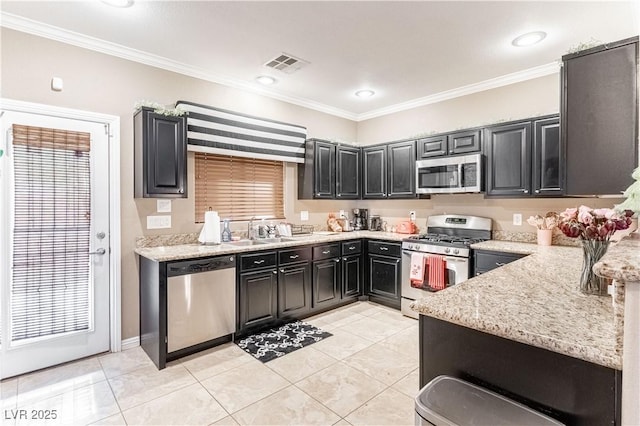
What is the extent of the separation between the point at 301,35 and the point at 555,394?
2928 mm

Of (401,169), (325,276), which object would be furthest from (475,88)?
(325,276)

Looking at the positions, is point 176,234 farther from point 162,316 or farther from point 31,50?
point 31,50

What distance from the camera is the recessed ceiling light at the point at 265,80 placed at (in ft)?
12.4

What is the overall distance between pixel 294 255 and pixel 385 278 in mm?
1352

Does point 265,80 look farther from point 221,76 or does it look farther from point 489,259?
point 489,259

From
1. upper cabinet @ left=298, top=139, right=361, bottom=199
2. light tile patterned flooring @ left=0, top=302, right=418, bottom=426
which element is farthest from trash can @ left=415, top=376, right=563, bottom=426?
upper cabinet @ left=298, top=139, right=361, bottom=199

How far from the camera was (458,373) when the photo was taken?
4.51ft

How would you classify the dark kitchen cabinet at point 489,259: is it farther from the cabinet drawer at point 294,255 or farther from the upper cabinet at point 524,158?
the cabinet drawer at point 294,255

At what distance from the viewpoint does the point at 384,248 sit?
4.30 meters

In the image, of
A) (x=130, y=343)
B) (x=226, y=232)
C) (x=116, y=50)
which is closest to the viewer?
(x=116, y=50)

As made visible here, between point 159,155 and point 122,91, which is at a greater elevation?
point 122,91

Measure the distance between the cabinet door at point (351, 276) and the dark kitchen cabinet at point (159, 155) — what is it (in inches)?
87.0

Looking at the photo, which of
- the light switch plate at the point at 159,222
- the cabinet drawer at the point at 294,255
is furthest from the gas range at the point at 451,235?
the light switch plate at the point at 159,222

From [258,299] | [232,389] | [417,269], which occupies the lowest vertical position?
[232,389]
